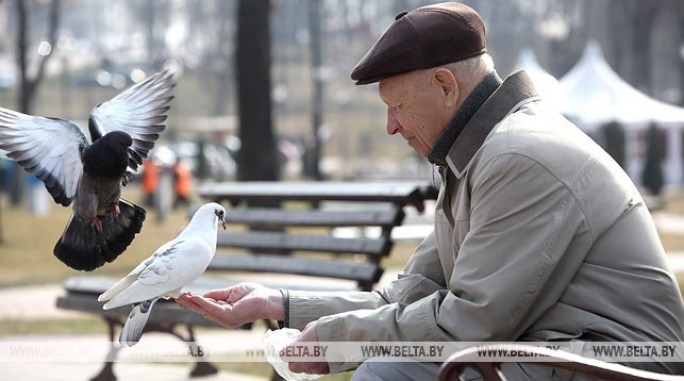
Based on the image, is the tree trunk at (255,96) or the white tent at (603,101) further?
the white tent at (603,101)

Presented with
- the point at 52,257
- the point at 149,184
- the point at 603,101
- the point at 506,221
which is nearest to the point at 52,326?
the point at 506,221

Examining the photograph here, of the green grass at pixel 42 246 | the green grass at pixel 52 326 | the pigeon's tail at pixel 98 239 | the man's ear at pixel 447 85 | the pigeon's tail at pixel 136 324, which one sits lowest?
the green grass at pixel 42 246

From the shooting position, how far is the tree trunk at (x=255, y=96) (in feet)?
54.6

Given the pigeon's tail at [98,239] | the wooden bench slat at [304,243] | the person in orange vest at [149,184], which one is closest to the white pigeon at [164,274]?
the pigeon's tail at [98,239]

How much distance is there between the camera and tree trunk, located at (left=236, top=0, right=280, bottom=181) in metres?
16.6

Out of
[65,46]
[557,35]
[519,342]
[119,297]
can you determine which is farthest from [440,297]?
[65,46]

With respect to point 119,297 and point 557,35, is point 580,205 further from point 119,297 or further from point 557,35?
point 557,35

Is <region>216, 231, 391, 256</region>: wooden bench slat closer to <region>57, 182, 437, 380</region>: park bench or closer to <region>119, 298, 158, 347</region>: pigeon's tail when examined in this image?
<region>57, 182, 437, 380</region>: park bench

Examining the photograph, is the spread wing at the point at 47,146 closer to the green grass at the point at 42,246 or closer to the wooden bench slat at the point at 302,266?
the wooden bench slat at the point at 302,266

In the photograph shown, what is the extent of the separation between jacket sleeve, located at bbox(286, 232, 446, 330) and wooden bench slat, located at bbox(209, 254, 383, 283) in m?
2.94

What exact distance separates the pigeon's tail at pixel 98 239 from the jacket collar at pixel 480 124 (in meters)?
0.97

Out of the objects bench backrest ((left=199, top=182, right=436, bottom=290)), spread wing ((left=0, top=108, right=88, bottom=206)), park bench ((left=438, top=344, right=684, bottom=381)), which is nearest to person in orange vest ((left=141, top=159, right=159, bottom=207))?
bench backrest ((left=199, top=182, right=436, bottom=290))

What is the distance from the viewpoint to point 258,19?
16.9 m

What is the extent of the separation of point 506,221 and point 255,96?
1349cm
